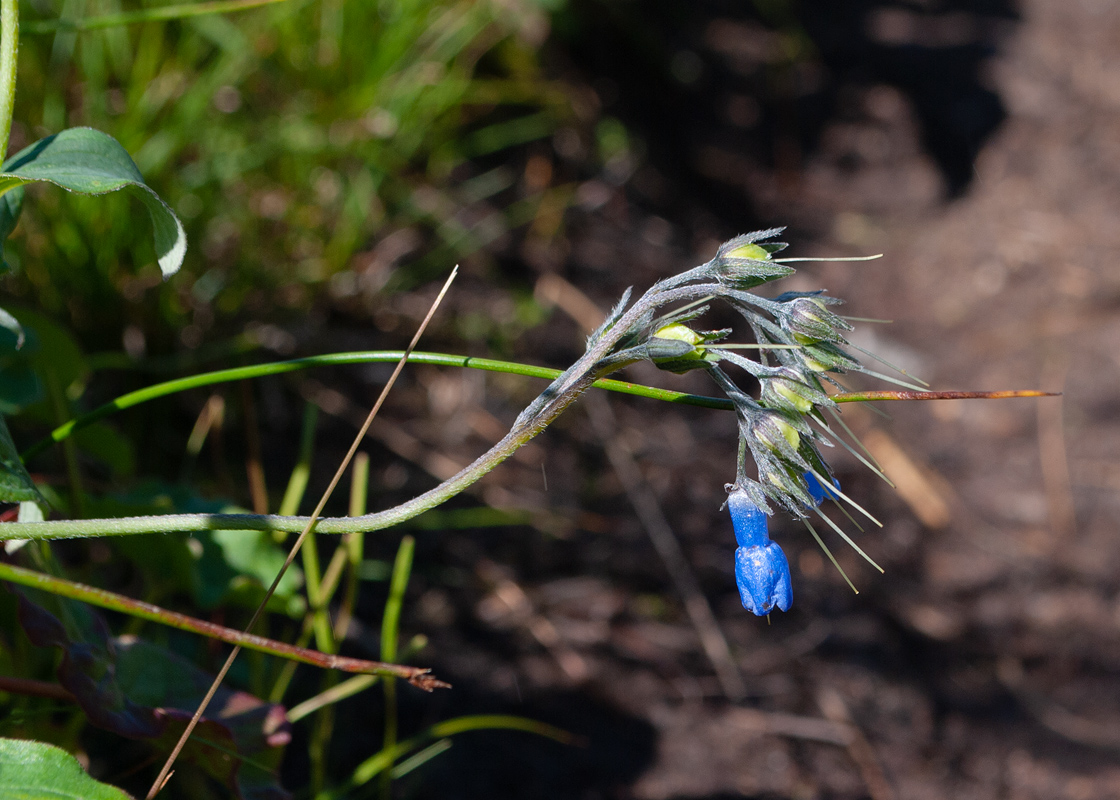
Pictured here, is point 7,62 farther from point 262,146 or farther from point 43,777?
point 262,146

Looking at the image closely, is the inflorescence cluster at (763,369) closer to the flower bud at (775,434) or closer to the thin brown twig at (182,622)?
the flower bud at (775,434)

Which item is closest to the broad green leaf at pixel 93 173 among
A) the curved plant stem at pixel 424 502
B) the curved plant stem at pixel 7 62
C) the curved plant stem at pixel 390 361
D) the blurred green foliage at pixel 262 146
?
the curved plant stem at pixel 7 62

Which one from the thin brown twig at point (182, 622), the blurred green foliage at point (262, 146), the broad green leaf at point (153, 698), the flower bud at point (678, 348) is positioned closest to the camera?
the thin brown twig at point (182, 622)

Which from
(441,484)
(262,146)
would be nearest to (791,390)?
(441,484)

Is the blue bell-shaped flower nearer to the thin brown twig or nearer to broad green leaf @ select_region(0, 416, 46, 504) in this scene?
the thin brown twig

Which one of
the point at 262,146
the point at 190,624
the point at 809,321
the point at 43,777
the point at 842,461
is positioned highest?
the point at 262,146

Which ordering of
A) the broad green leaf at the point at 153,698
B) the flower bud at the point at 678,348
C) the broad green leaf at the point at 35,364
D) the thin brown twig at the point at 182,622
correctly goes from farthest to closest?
the broad green leaf at the point at 35,364, the broad green leaf at the point at 153,698, the flower bud at the point at 678,348, the thin brown twig at the point at 182,622

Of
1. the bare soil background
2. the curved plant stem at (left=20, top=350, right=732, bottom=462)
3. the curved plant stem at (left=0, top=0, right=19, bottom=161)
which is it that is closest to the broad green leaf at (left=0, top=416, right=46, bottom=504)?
the curved plant stem at (left=20, top=350, right=732, bottom=462)
